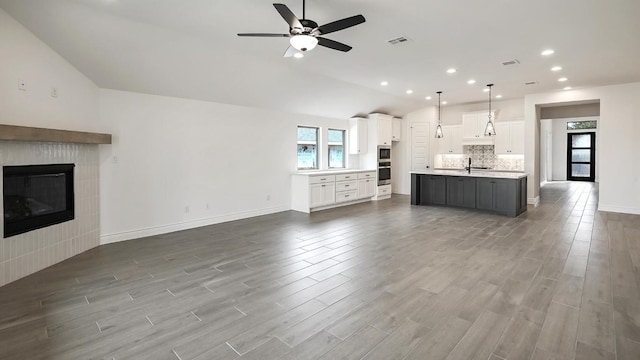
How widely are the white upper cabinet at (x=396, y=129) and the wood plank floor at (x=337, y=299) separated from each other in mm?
5353

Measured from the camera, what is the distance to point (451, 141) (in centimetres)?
991

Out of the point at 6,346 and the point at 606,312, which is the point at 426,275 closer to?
the point at 606,312

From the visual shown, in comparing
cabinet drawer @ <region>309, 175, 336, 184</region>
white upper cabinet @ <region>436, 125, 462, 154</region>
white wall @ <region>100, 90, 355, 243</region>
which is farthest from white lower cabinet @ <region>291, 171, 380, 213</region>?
white upper cabinet @ <region>436, 125, 462, 154</region>

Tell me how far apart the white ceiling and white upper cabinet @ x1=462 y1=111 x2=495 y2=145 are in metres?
2.17

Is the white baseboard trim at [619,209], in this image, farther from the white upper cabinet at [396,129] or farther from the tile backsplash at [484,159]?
the white upper cabinet at [396,129]

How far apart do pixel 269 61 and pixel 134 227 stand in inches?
137

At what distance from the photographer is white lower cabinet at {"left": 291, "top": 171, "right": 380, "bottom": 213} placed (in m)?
7.41

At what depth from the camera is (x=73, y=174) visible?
171 inches

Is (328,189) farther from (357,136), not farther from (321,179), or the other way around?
(357,136)

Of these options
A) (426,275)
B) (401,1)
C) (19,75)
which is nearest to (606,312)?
(426,275)

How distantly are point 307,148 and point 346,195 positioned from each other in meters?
1.59

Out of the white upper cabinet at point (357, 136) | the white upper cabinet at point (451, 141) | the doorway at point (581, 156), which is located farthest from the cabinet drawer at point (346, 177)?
the doorway at point (581, 156)

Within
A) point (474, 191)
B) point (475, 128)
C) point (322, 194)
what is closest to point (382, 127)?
point (475, 128)

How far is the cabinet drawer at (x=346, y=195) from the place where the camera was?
26.8 ft
